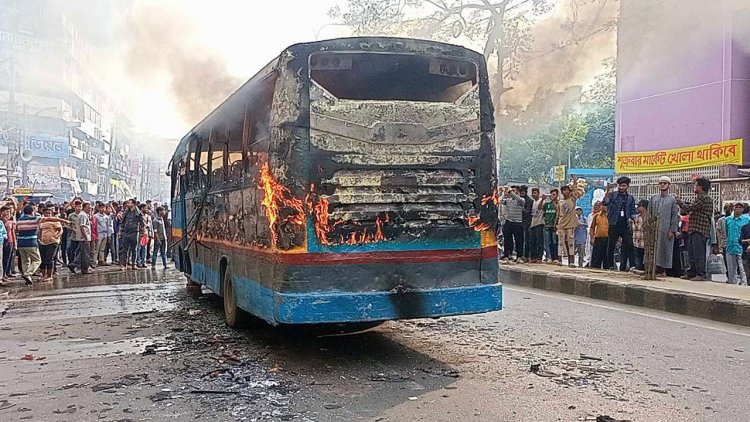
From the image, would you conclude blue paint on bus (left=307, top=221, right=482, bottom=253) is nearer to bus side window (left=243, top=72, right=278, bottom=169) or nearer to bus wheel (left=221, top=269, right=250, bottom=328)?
bus side window (left=243, top=72, right=278, bottom=169)

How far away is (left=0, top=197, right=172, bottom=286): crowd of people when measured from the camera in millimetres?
14039

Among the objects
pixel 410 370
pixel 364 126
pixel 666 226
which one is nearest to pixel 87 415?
pixel 410 370

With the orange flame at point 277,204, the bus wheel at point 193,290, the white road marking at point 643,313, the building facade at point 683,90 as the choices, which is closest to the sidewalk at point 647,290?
the white road marking at point 643,313

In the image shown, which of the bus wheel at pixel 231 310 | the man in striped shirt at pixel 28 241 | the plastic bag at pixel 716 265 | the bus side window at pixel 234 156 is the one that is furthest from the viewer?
the man in striped shirt at pixel 28 241

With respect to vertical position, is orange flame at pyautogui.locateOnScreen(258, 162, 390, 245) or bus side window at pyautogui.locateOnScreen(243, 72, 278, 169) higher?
bus side window at pyautogui.locateOnScreen(243, 72, 278, 169)

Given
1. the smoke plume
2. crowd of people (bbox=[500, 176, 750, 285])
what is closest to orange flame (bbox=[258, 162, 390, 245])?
crowd of people (bbox=[500, 176, 750, 285])

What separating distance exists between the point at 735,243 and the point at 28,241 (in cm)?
1272

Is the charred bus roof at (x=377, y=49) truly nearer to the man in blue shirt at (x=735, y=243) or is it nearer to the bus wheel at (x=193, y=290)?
the bus wheel at (x=193, y=290)

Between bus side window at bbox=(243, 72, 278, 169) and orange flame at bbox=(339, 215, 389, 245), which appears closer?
orange flame at bbox=(339, 215, 389, 245)

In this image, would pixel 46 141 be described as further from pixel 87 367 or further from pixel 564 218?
pixel 87 367

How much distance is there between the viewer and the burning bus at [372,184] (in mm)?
6156

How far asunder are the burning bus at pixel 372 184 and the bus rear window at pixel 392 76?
0.03 ft

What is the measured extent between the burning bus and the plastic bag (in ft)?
24.0

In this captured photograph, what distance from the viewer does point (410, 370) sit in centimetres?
611
